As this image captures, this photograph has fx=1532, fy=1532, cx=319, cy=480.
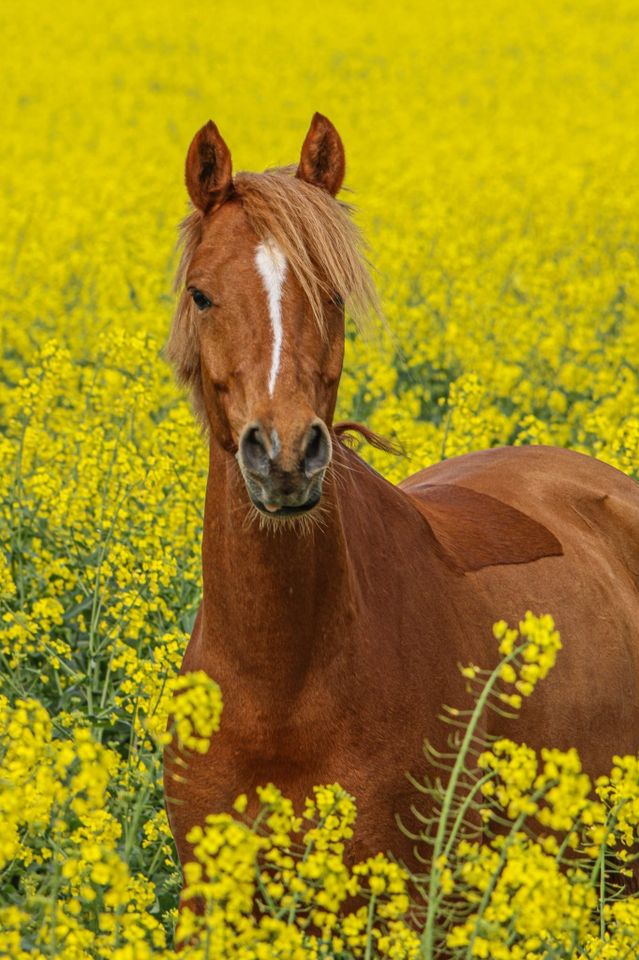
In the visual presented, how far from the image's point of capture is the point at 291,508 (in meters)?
3.24

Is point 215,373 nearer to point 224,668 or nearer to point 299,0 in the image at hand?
point 224,668

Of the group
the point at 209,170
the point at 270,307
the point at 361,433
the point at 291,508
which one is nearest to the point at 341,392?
the point at 361,433

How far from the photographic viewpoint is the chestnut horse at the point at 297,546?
11.2 ft

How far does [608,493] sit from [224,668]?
2.13m

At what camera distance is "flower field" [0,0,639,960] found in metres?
2.81

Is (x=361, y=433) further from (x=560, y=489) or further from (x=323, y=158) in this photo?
(x=560, y=489)

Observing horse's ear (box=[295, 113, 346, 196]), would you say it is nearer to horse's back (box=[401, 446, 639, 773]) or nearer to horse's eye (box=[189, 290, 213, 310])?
horse's eye (box=[189, 290, 213, 310])

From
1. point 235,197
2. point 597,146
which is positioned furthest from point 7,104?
point 235,197

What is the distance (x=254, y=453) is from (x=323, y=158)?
1054 mm

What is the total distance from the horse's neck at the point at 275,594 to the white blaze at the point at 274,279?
1.23 ft

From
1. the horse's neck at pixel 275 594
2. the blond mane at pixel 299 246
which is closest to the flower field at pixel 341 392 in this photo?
the horse's neck at pixel 275 594

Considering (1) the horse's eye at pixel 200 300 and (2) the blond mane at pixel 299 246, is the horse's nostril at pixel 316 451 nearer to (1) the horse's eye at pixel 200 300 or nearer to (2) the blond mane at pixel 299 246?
(2) the blond mane at pixel 299 246

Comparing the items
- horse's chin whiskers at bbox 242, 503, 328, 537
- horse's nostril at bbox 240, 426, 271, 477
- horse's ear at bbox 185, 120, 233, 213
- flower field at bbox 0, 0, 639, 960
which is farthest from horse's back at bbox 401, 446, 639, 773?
horse's ear at bbox 185, 120, 233, 213

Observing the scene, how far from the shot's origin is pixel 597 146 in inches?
758
